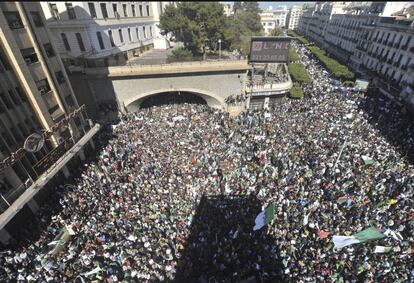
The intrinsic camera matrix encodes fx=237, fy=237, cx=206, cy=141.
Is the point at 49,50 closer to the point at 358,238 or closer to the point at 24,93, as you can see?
the point at 24,93

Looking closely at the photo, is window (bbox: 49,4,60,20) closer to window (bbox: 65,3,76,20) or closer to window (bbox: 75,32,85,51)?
window (bbox: 65,3,76,20)

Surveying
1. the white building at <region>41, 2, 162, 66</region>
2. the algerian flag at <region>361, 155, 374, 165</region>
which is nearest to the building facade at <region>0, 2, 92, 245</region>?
the white building at <region>41, 2, 162, 66</region>

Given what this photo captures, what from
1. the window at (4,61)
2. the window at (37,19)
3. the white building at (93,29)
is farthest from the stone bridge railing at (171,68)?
the window at (4,61)

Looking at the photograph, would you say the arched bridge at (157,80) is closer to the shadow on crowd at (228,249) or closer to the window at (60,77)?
the window at (60,77)

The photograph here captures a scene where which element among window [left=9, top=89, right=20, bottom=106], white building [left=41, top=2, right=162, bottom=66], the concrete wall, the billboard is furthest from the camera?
the concrete wall

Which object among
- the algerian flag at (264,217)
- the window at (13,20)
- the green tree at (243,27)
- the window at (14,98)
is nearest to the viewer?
the algerian flag at (264,217)

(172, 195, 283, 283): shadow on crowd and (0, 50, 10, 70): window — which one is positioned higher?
(0, 50, 10, 70): window

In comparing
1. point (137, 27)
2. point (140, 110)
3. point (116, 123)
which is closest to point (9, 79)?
point (116, 123)
